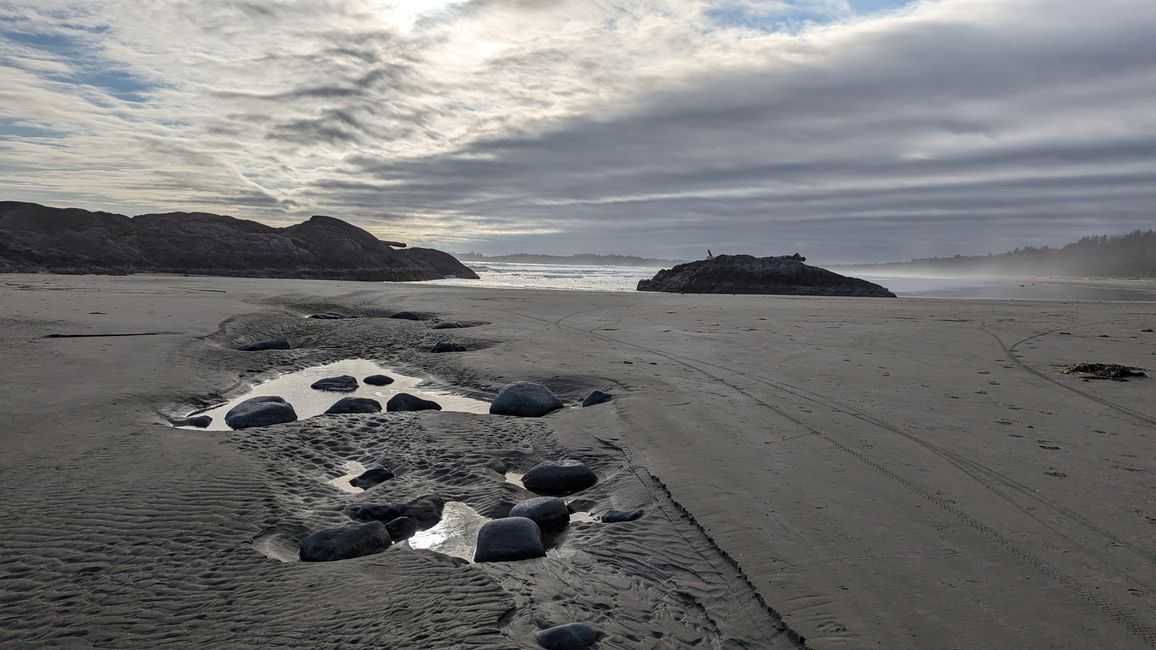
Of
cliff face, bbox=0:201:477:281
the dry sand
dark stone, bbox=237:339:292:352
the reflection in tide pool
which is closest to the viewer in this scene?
the dry sand

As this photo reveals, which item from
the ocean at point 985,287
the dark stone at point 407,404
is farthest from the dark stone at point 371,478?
the ocean at point 985,287

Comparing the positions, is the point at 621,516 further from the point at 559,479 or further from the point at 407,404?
the point at 407,404

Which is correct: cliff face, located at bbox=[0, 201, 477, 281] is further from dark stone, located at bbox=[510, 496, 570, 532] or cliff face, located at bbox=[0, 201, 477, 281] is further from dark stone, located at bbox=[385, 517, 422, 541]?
dark stone, located at bbox=[510, 496, 570, 532]

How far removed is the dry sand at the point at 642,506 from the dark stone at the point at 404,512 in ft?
0.54

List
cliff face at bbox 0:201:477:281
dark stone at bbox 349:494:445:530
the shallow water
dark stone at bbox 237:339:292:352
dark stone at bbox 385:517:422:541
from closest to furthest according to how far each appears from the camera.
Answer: dark stone at bbox 385:517:422:541, dark stone at bbox 349:494:445:530, the shallow water, dark stone at bbox 237:339:292:352, cliff face at bbox 0:201:477:281

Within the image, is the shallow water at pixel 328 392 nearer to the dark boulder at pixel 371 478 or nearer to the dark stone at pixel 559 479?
the dark boulder at pixel 371 478

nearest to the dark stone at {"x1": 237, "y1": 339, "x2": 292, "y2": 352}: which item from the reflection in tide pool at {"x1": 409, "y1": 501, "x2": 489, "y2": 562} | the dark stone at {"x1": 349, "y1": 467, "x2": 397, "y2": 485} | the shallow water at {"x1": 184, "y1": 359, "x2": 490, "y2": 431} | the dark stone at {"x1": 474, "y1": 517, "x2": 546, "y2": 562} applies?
the shallow water at {"x1": 184, "y1": 359, "x2": 490, "y2": 431}

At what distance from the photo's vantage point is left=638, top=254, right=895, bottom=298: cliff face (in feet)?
94.0

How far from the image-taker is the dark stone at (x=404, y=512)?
367cm

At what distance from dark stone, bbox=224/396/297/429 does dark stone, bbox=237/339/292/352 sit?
3988 millimetres

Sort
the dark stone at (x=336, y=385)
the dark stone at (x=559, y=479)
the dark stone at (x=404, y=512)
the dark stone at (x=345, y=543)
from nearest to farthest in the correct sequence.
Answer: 1. the dark stone at (x=345, y=543)
2. the dark stone at (x=404, y=512)
3. the dark stone at (x=559, y=479)
4. the dark stone at (x=336, y=385)

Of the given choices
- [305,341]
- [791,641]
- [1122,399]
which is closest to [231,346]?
[305,341]

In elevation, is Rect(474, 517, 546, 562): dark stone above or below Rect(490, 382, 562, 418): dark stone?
below

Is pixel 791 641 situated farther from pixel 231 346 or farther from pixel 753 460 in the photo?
pixel 231 346
